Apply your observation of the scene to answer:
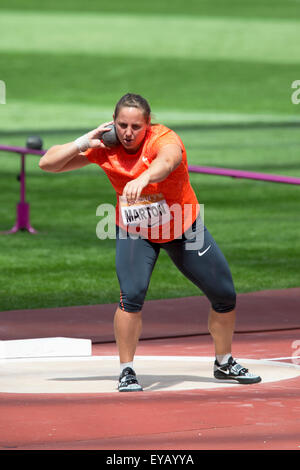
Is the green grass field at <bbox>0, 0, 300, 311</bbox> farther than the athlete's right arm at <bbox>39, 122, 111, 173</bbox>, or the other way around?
the green grass field at <bbox>0, 0, 300, 311</bbox>

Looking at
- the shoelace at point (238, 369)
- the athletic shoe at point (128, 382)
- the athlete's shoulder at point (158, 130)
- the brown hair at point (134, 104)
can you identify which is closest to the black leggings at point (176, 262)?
the athletic shoe at point (128, 382)

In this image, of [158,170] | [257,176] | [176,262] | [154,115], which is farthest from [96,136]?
[257,176]

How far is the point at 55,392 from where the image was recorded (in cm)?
806

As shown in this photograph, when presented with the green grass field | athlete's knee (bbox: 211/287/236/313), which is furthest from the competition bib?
the green grass field

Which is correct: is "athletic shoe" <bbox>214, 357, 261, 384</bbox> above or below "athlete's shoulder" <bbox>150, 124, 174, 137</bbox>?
below

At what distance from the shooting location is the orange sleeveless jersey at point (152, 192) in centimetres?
787

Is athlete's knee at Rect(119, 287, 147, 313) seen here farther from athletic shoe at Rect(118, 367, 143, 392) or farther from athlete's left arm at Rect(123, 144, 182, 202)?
athlete's left arm at Rect(123, 144, 182, 202)

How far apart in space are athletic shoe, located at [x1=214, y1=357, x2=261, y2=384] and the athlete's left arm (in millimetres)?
1430

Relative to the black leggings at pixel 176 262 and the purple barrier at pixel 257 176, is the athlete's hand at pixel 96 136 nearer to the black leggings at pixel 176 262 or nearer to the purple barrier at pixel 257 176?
the black leggings at pixel 176 262

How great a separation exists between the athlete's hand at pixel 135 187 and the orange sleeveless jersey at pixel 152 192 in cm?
38

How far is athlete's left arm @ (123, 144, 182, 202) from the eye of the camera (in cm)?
735

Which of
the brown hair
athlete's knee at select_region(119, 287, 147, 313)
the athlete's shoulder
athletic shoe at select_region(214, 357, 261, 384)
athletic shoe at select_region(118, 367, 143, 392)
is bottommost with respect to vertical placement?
athletic shoe at select_region(118, 367, 143, 392)

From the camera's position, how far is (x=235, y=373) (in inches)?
328
